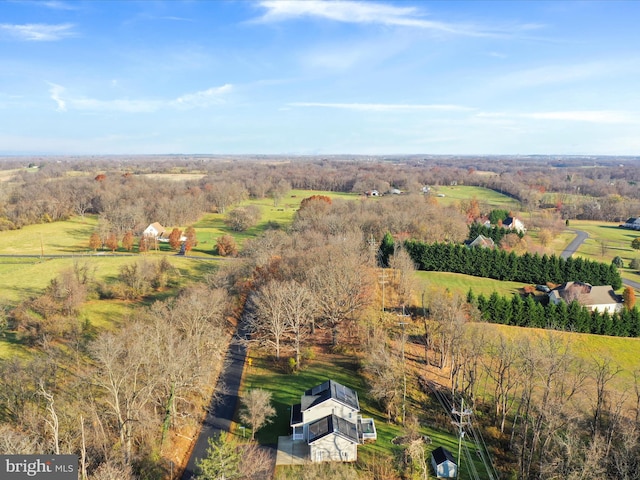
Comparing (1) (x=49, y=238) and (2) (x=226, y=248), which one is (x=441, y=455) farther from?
(1) (x=49, y=238)

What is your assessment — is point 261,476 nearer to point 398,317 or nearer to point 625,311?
point 398,317

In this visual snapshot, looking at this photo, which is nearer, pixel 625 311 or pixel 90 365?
pixel 90 365

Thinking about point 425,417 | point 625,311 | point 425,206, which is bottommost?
point 425,417

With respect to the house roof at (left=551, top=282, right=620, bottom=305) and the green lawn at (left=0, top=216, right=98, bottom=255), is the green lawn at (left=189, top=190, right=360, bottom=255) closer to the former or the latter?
the green lawn at (left=0, top=216, right=98, bottom=255)

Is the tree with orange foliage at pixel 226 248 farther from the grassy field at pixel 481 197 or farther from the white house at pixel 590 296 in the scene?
the grassy field at pixel 481 197

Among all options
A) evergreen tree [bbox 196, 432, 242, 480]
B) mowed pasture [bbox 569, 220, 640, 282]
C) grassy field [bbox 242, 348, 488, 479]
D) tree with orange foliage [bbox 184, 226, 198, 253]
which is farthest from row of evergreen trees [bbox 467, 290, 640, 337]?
tree with orange foliage [bbox 184, 226, 198, 253]

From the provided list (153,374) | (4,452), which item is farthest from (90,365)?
(4,452)
